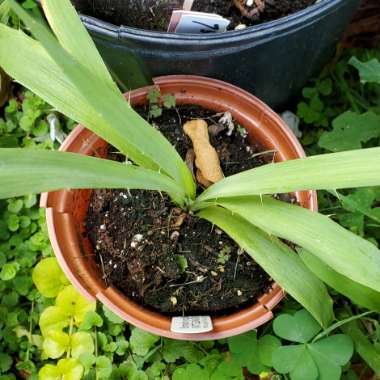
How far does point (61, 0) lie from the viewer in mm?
756

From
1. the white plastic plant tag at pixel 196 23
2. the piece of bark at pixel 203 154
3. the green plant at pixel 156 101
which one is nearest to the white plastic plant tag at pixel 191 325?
the piece of bark at pixel 203 154

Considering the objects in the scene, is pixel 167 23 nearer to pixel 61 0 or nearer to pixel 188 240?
pixel 61 0

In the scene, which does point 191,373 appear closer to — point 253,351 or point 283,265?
point 253,351

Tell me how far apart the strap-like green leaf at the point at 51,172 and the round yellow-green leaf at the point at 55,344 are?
0.53 meters

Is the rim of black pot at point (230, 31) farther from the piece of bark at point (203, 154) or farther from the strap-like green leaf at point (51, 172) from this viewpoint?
the strap-like green leaf at point (51, 172)

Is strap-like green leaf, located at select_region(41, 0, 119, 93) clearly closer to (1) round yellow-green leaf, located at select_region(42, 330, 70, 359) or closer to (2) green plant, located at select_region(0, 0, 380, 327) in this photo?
(2) green plant, located at select_region(0, 0, 380, 327)

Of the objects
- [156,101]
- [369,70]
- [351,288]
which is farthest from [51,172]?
[369,70]

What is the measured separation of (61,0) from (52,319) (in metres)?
0.66

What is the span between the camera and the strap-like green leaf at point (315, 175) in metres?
0.67

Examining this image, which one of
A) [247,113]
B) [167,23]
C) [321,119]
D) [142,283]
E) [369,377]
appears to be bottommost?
[369,377]

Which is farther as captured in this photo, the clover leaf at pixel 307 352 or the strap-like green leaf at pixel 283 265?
the clover leaf at pixel 307 352

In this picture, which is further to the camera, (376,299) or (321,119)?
(321,119)

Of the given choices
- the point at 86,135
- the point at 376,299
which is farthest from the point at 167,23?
the point at 376,299

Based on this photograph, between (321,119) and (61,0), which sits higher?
(61,0)
